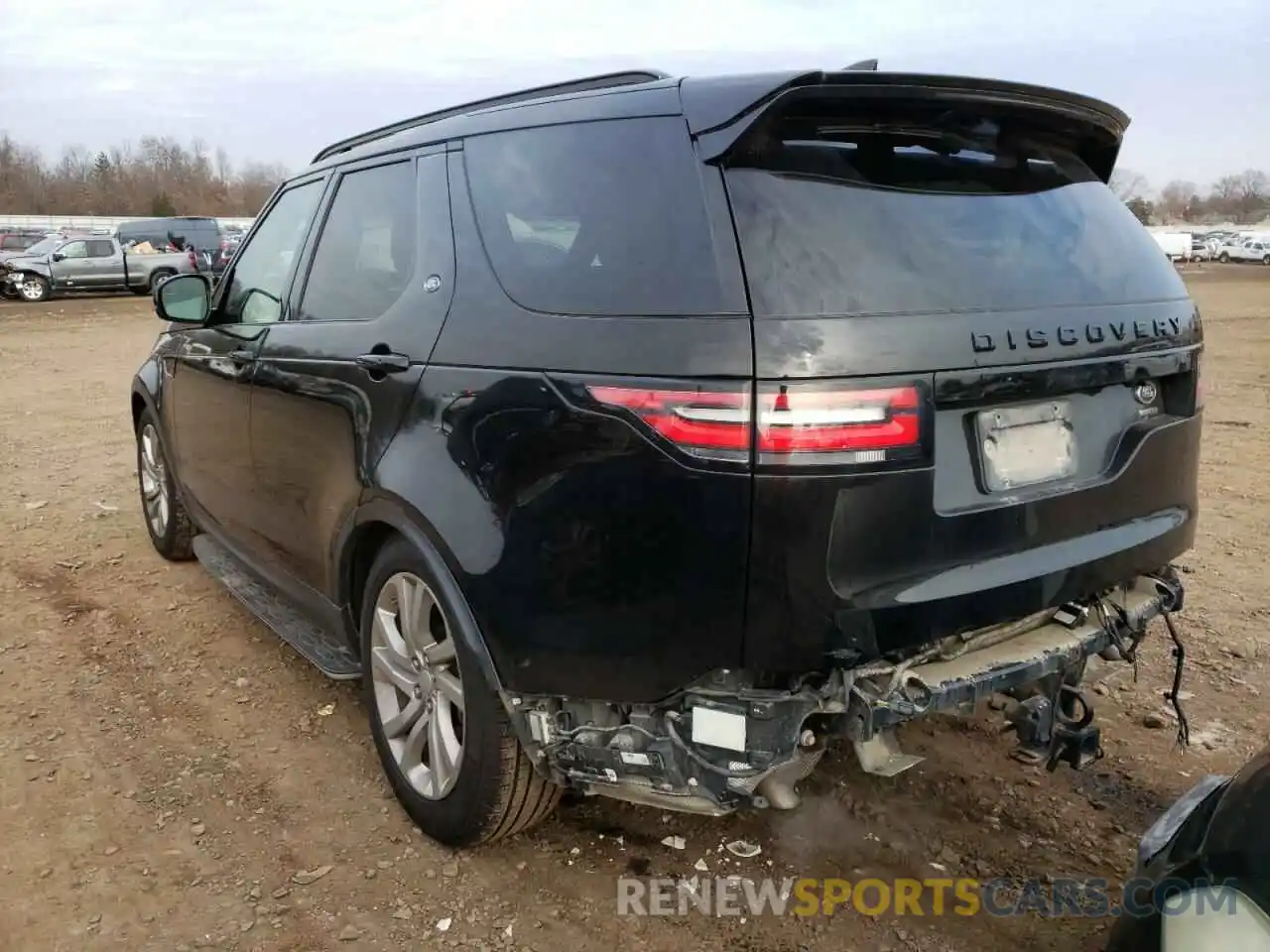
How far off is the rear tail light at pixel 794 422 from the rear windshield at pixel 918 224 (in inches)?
7.2

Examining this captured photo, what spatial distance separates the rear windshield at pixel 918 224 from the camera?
6.96ft

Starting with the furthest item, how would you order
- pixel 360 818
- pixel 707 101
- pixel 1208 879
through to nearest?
pixel 360 818, pixel 707 101, pixel 1208 879

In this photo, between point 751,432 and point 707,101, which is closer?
point 751,432

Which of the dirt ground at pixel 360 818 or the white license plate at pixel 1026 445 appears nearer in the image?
the white license plate at pixel 1026 445

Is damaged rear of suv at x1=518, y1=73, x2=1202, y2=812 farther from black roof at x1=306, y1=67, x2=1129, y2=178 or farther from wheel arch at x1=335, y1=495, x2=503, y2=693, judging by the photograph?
wheel arch at x1=335, y1=495, x2=503, y2=693

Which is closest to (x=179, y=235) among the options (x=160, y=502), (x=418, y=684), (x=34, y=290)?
(x=34, y=290)

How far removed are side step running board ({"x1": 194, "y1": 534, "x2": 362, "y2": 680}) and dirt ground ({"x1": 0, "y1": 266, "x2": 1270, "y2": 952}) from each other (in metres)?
0.33

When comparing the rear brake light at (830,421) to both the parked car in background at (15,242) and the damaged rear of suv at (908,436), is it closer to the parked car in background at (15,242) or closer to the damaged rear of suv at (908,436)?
the damaged rear of suv at (908,436)

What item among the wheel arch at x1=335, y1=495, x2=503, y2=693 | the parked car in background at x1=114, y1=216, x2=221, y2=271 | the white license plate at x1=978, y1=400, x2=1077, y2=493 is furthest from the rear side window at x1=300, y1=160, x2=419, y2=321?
the parked car in background at x1=114, y1=216, x2=221, y2=271

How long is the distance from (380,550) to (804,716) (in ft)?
4.56

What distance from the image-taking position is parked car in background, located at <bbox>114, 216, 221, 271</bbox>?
2901cm

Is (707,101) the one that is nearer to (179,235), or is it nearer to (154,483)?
(154,483)

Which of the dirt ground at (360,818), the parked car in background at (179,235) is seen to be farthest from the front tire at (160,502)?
the parked car in background at (179,235)

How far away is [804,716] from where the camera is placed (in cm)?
216
